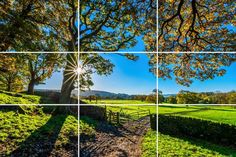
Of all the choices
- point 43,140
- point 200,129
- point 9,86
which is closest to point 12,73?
point 9,86

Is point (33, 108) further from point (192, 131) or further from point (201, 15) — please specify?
point (201, 15)

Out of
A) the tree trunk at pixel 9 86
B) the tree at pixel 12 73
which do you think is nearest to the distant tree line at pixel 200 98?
the tree at pixel 12 73

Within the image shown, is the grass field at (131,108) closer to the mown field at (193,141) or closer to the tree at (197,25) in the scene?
the mown field at (193,141)

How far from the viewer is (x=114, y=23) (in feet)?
10.7

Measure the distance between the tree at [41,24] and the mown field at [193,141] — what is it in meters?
1.45

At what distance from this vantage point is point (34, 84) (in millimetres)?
3217

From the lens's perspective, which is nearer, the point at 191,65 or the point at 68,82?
the point at 68,82

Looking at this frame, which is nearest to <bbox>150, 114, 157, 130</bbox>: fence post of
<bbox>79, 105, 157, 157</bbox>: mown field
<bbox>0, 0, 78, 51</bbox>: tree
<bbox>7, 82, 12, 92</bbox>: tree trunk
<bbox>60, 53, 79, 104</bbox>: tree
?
<bbox>79, 105, 157, 157</bbox>: mown field

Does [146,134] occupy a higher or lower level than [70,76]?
lower

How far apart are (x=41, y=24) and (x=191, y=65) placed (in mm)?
1899

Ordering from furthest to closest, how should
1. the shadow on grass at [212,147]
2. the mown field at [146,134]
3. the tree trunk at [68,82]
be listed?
the shadow on grass at [212,147] < the mown field at [146,134] < the tree trunk at [68,82]

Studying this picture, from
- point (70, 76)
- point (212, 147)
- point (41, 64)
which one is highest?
point (41, 64)

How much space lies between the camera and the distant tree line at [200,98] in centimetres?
315

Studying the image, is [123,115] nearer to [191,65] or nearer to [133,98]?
[133,98]
